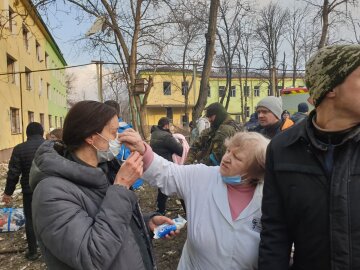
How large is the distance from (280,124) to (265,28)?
27941mm

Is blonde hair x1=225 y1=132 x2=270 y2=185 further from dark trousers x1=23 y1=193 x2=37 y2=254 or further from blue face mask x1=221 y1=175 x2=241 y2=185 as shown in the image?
dark trousers x1=23 y1=193 x2=37 y2=254

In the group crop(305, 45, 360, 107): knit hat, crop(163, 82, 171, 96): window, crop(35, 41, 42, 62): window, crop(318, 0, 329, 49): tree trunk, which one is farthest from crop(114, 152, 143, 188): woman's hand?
crop(163, 82, 171, 96): window

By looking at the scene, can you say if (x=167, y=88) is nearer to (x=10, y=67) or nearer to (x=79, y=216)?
(x=10, y=67)

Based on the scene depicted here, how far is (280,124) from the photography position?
16.5 ft

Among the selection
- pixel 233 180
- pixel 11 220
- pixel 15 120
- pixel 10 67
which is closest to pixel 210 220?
pixel 233 180

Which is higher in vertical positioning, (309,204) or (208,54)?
(208,54)

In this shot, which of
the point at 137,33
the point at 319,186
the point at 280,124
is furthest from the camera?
the point at 137,33

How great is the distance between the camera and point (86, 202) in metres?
1.66

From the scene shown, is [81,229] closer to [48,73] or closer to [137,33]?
[137,33]

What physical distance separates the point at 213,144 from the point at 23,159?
9.67 feet

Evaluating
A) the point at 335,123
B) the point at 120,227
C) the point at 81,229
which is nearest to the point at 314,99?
the point at 335,123

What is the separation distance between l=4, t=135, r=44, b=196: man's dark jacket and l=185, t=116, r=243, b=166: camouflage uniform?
7.84 feet

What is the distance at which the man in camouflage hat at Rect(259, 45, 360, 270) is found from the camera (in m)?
1.40

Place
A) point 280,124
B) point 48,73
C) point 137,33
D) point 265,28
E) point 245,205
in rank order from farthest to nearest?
1. point 48,73
2. point 265,28
3. point 137,33
4. point 280,124
5. point 245,205
